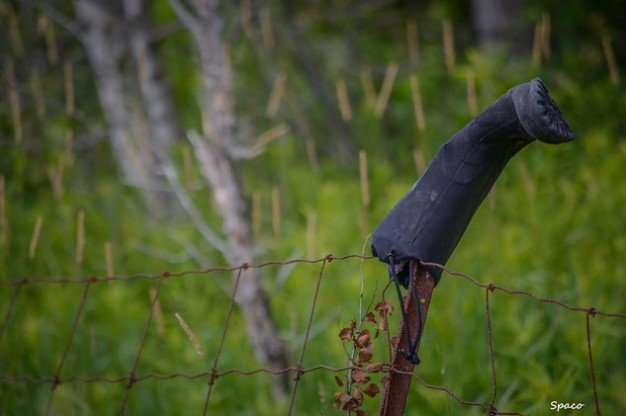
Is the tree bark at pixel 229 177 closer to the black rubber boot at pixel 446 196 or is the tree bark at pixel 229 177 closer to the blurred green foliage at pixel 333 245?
the blurred green foliage at pixel 333 245

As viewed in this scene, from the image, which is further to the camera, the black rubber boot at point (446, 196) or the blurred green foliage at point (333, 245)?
the blurred green foliage at point (333, 245)

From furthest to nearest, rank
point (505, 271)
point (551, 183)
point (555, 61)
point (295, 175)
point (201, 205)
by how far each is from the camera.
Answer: point (555, 61), point (295, 175), point (201, 205), point (551, 183), point (505, 271)

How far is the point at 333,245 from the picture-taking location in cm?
405

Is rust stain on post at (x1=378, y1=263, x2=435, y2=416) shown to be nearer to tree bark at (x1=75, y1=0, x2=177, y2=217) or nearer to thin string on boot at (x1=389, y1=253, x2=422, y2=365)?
thin string on boot at (x1=389, y1=253, x2=422, y2=365)

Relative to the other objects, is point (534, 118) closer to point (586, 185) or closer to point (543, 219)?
point (543, 219)

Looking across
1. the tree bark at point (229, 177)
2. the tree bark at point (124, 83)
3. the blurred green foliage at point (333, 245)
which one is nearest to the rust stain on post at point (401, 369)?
the blurred green foliage at point (333, 245)

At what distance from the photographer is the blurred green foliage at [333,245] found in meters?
3.06

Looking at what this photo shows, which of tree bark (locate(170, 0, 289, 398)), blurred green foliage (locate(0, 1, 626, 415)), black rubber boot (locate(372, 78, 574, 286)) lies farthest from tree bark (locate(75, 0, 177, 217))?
black rubber boot (locate(372, 78, 574, 286))

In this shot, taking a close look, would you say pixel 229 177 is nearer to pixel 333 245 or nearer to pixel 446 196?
pixel 333 245

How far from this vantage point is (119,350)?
141 inches

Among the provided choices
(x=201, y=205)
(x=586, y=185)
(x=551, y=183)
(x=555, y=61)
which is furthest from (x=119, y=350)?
(x=555, y=61)

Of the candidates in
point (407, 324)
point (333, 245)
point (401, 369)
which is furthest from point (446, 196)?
point (333, 245)

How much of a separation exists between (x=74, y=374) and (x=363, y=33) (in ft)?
18.3

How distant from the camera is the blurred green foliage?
3057 millimetres
